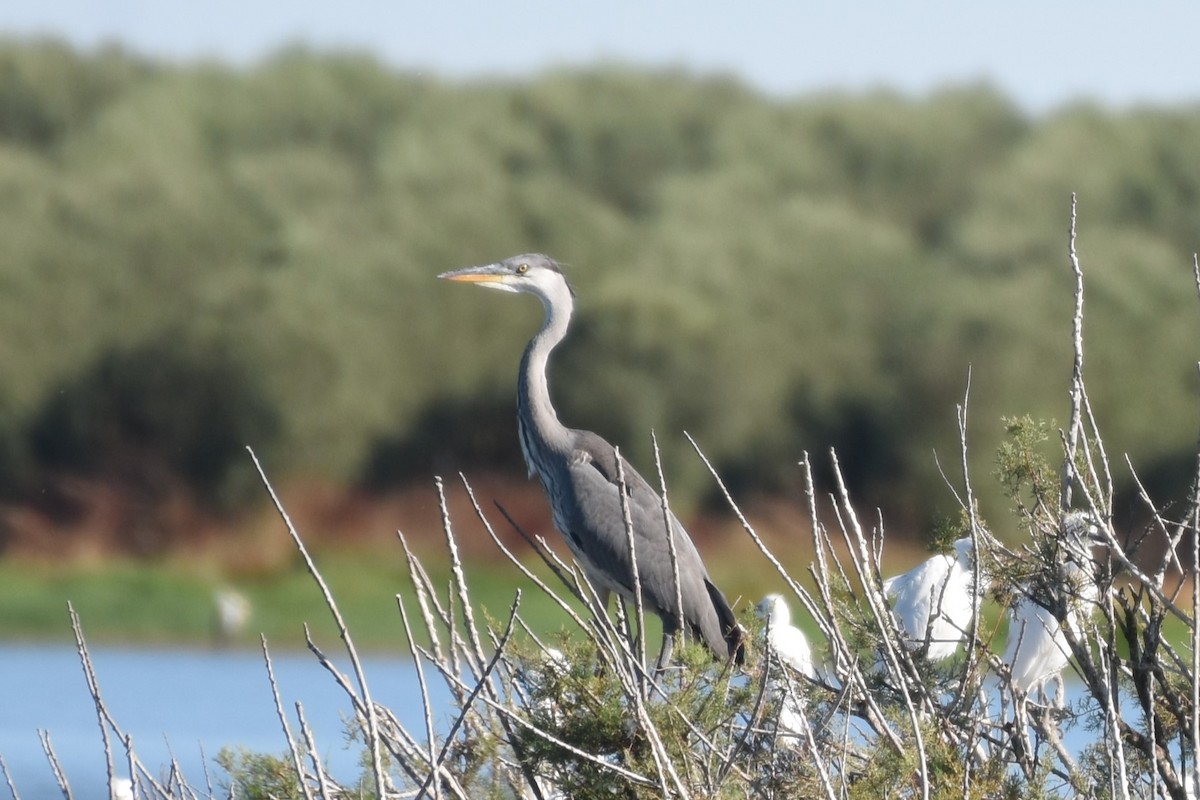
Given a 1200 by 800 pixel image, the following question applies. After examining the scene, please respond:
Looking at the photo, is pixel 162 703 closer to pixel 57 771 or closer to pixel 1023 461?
pixel 57 771

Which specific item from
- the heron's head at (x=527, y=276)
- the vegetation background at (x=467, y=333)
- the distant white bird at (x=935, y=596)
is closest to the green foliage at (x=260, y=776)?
the distant white bird at (x=935, y=596)

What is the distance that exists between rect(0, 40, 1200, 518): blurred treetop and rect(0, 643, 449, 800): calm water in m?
3.35

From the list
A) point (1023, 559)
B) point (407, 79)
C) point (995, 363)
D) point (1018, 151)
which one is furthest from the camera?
point (407, 79)

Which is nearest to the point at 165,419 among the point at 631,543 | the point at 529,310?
the point at 529,310

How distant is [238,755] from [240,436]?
1395 centimetres

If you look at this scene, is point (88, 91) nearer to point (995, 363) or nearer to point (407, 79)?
point (407, 79)

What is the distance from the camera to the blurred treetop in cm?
1662

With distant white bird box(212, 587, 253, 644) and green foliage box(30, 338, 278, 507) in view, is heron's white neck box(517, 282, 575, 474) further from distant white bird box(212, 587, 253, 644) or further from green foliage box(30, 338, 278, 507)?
green foliage box(30, 338, 278, 507)

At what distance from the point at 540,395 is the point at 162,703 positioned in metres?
7.83

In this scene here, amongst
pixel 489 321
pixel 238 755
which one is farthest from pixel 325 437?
pixel 238 755

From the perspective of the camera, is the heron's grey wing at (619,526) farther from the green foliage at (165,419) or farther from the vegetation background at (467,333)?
the green foliage at (165,419)

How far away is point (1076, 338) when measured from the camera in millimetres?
2789

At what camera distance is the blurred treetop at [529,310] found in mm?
16625

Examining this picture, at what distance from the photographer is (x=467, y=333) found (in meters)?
18.2
